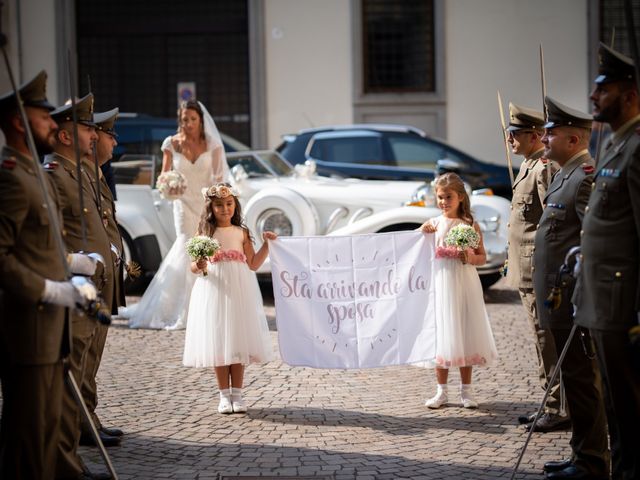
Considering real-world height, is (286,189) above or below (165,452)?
above

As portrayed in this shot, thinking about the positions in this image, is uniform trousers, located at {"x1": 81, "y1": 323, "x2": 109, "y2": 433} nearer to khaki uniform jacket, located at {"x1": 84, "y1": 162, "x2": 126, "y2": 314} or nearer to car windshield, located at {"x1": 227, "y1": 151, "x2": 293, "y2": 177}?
khaki uniform jacket, located at {"x1": 84, "y1": 162, "x2": 126, "y2": 314}

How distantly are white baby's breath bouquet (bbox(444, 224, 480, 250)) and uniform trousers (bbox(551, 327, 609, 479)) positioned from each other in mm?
1462

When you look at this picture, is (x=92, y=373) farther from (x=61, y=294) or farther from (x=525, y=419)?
(x=525, y=419)

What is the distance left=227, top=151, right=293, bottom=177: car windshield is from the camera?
13.1 metres

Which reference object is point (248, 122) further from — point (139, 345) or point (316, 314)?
point (316, 314)

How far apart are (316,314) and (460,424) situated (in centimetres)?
133

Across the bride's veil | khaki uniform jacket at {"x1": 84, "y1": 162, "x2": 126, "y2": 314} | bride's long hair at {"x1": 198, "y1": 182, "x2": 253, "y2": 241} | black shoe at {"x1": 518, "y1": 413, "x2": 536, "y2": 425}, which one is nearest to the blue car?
the bride's veil

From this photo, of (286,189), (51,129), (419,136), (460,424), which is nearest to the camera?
(51,129)

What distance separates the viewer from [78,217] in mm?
6188

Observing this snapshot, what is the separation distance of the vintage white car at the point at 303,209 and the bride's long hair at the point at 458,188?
4040mm

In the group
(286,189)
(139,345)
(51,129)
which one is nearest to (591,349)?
(51,129)

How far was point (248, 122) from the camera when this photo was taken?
22953mm

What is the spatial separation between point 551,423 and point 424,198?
18.7 ft

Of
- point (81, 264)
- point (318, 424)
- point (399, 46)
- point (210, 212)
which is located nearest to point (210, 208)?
point (210, 212)
